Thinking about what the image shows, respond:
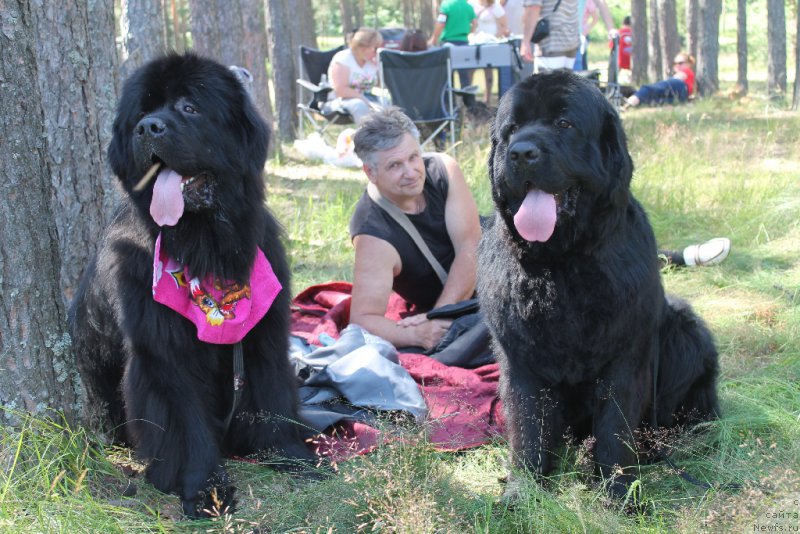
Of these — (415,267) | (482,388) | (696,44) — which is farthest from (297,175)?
(696,44)

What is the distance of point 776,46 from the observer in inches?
511

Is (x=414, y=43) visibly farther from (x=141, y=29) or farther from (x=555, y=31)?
(x=141, y=29)

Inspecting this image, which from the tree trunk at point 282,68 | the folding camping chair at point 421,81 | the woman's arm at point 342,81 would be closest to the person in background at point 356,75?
the woman's arm at point 342,81

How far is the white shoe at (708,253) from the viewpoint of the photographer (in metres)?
5.34

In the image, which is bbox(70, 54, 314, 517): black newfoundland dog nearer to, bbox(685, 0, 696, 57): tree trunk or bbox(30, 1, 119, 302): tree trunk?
bbox(30, 1, 119, 302): tree trunk

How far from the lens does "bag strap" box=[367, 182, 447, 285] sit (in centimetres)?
436

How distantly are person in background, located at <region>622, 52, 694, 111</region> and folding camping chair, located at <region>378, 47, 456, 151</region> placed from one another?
4.42 meters

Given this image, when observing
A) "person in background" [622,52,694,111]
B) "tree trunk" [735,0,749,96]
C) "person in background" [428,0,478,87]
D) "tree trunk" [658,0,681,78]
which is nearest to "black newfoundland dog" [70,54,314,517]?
"person in background" [428,0,478,87]

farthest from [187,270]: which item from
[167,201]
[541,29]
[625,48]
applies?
[625,48]

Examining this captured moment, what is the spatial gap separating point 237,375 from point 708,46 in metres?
14.1

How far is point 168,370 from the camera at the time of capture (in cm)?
286

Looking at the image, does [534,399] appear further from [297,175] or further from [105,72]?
[297,175]

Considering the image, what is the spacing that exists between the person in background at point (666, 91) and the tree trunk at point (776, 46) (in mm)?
1406

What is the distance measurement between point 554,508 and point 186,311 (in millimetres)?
1421
